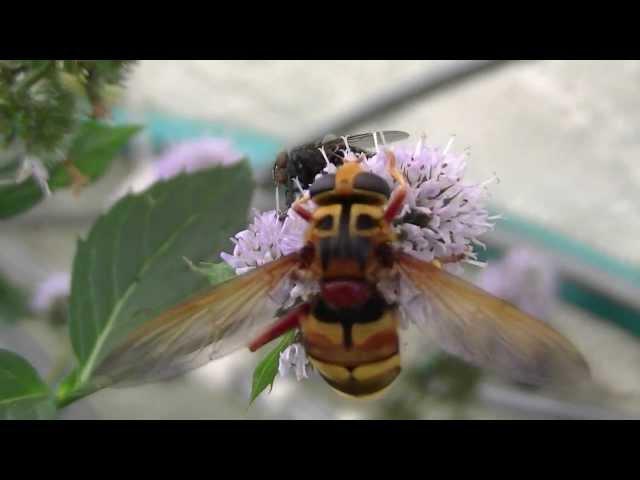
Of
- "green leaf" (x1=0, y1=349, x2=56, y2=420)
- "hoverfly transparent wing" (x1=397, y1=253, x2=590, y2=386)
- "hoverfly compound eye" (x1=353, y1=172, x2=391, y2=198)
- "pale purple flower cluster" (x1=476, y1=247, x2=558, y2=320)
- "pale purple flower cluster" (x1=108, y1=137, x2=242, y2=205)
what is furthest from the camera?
"pale purple flower cluster" (x1=476, y1=247, x2=558, y2=320)

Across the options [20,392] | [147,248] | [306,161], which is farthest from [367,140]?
[20,392]

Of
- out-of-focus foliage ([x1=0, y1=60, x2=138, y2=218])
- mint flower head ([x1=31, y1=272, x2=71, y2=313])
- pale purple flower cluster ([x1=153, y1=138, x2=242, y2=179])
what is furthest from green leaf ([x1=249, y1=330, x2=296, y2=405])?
mint flower head ([x1=31, y1=272, x2=71, y2=313])

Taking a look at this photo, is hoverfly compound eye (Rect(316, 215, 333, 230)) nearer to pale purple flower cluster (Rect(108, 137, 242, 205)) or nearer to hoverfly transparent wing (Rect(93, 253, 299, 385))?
hoverfly transparent wing (Rect(93, 253, 299, 385))

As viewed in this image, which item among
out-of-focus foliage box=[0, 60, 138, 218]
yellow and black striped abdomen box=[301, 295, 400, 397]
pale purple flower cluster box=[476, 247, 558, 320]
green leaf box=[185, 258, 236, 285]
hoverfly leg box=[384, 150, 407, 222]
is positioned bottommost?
pale purple flower cluster box=[476, 247, 558, 320]

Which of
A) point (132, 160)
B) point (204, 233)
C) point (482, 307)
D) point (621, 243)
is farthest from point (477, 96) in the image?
point (482, 307)

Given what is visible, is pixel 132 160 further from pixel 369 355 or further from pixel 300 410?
pixel 369 355

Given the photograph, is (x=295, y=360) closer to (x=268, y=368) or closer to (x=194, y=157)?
(x=268, y=368)

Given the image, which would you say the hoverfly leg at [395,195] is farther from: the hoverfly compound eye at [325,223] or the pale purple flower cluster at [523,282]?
the pale purple flower cluster at [523,282]
